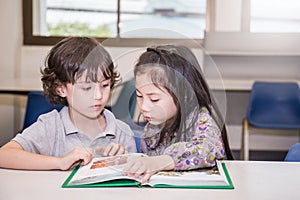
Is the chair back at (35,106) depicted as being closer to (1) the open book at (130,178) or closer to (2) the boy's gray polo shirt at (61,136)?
(2) the boy's gray polo shirt at (61,136)

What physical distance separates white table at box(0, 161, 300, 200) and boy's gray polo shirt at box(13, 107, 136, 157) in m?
0.10

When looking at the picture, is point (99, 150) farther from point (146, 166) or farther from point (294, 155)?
point (294, 155)

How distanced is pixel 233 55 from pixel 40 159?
2.96 meters

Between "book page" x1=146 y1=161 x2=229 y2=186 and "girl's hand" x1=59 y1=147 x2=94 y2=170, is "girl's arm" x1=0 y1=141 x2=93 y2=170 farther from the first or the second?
"book page" x1=146 y1=161 x2=229 y2=186

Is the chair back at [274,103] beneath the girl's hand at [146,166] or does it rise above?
beneath

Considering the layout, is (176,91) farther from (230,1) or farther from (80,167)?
(230,1)

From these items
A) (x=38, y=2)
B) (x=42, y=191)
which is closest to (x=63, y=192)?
(x=42, y=191)

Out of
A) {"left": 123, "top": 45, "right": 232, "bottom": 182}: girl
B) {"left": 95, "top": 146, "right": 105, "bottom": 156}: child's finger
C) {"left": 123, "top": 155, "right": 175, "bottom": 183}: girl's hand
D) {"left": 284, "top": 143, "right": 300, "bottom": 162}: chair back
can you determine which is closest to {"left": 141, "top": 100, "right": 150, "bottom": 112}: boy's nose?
{"left": 123, "top": 45, "right": 232, "bottom": 182}: girl

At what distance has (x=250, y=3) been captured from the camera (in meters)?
4.09

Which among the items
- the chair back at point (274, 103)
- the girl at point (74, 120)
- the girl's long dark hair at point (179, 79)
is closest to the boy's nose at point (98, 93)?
the girl at point (74, 120)

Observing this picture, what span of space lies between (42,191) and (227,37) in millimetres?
3157

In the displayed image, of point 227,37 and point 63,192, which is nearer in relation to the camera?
point 63,192

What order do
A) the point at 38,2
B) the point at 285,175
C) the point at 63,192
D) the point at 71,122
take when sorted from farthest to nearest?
the point at 38,2
the point at 71,122
the point at 285,175
the point at 63,192

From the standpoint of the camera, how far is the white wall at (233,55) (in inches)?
155
